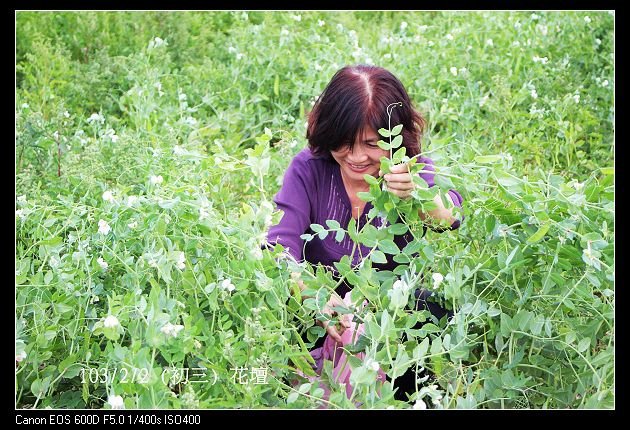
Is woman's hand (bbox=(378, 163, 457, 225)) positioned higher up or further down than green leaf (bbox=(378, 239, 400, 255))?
higher up

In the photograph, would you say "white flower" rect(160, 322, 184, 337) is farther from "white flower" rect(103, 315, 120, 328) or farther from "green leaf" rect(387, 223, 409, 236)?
"green leaf" rect(387, 223, 409, 236)

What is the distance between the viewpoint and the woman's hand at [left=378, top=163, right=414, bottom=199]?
202cm

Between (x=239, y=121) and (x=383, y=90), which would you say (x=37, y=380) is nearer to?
(x=383, y=90)

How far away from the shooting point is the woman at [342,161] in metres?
2.38

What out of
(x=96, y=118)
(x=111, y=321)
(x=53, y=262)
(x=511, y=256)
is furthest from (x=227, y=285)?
(x=96, y=118)

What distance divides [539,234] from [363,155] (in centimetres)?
61

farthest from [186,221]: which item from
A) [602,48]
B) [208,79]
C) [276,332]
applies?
[602,48]

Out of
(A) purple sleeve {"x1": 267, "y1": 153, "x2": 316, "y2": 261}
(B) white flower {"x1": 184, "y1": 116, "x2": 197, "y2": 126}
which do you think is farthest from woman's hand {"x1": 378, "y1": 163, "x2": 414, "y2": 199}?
(B) white flower {"x1": 184, "y1": 116, "x2": 197, "y2": 126}

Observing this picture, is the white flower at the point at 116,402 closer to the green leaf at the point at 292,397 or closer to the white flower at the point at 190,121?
the green leaf at the point at 292,397

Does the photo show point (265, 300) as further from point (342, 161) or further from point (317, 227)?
point (342, 161)

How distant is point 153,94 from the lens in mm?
3742

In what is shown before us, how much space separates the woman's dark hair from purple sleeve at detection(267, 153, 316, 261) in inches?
3.1

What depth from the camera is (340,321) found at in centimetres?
217

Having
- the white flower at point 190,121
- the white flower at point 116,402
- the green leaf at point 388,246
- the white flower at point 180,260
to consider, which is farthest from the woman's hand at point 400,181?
the white flower at point 190,121
